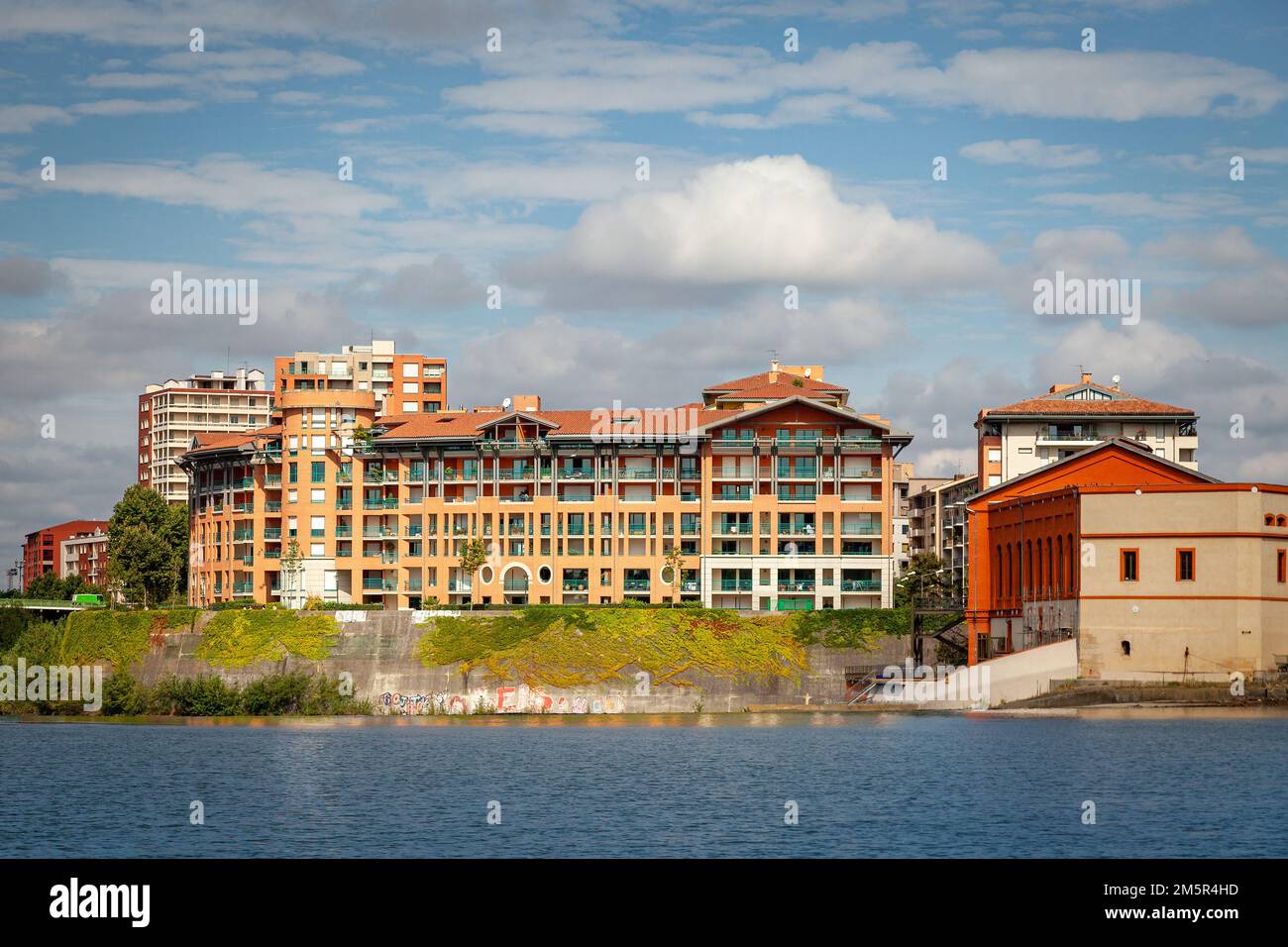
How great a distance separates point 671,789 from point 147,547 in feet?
368

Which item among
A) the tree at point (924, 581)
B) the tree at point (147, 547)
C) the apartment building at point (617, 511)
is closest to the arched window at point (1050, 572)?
the apartment building at point (617, 511)

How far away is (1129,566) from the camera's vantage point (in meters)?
110

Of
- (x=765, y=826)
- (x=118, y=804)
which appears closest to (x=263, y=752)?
(x=118, y=804)

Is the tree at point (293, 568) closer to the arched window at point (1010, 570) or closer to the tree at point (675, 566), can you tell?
the tree at point (675, 566)

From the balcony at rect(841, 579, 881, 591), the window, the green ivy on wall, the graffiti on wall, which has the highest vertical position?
the window

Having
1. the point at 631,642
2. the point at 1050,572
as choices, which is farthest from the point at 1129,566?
the point at 631,642

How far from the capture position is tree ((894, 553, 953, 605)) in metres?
149

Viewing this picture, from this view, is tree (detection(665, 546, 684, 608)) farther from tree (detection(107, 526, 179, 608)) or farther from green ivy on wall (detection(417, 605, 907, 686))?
tree (detection(107, 526, 179, 608))

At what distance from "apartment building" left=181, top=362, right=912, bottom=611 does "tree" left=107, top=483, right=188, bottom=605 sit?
92.5 ft

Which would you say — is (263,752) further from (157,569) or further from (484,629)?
(157,569)

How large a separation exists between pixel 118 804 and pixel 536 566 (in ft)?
240

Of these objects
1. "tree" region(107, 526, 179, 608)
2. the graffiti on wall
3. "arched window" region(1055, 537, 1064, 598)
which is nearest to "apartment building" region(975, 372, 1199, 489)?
"arched window" region(1055, 537, 1064, 598)

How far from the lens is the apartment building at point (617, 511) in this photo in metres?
134
